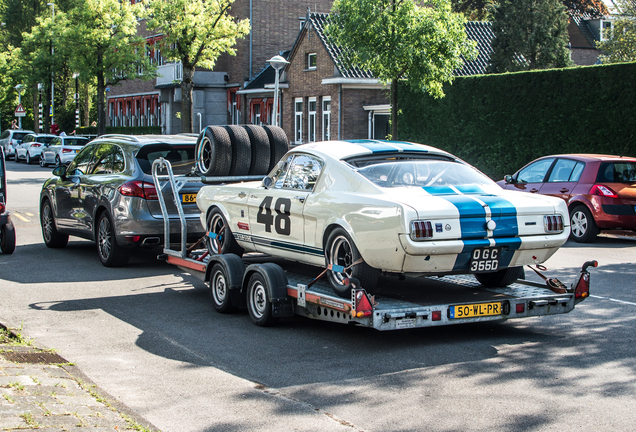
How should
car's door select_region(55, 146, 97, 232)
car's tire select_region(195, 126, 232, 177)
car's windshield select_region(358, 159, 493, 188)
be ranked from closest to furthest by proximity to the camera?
car's windshield select_region(358, 159, 493, 188) → car's tire select_region(195, 126, 232, 177) → car's door select_region(55, 146, 97, 232)

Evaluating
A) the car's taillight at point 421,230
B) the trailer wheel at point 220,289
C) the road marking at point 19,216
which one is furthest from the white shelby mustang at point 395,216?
the road marking at point 19,216

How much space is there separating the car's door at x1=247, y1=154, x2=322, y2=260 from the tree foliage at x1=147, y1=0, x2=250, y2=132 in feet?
96.2

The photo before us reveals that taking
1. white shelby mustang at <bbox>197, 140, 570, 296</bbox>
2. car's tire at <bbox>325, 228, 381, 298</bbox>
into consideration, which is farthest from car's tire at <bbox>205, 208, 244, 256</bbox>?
car's tire at <bbox>325, 228, 381, 298</bbox>

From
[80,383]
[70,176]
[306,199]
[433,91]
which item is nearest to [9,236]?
[70,176]

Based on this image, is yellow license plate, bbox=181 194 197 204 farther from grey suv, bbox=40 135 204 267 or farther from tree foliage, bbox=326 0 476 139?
tree foliage, bbox=326 0 476 139

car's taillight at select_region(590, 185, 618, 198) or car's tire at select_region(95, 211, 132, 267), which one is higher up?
car's taillight at select_region(590, 185, 618, 198)

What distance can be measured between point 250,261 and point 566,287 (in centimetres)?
359

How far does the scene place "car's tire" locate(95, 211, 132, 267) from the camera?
→ 11320mm

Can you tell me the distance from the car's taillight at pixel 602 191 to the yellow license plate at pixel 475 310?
27.9 ft

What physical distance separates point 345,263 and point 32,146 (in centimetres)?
4160

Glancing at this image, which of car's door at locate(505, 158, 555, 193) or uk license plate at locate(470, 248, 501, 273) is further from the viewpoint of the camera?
car's door at locate(505, 158, 555, 193)

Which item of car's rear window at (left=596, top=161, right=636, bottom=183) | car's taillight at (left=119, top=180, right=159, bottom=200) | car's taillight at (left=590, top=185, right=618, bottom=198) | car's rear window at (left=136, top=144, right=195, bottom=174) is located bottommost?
car's taillight at (left=590, top=185, right=618, bottom=198)

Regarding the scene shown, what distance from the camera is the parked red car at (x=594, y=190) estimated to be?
47.8 feet

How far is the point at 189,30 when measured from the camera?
1447 inches
